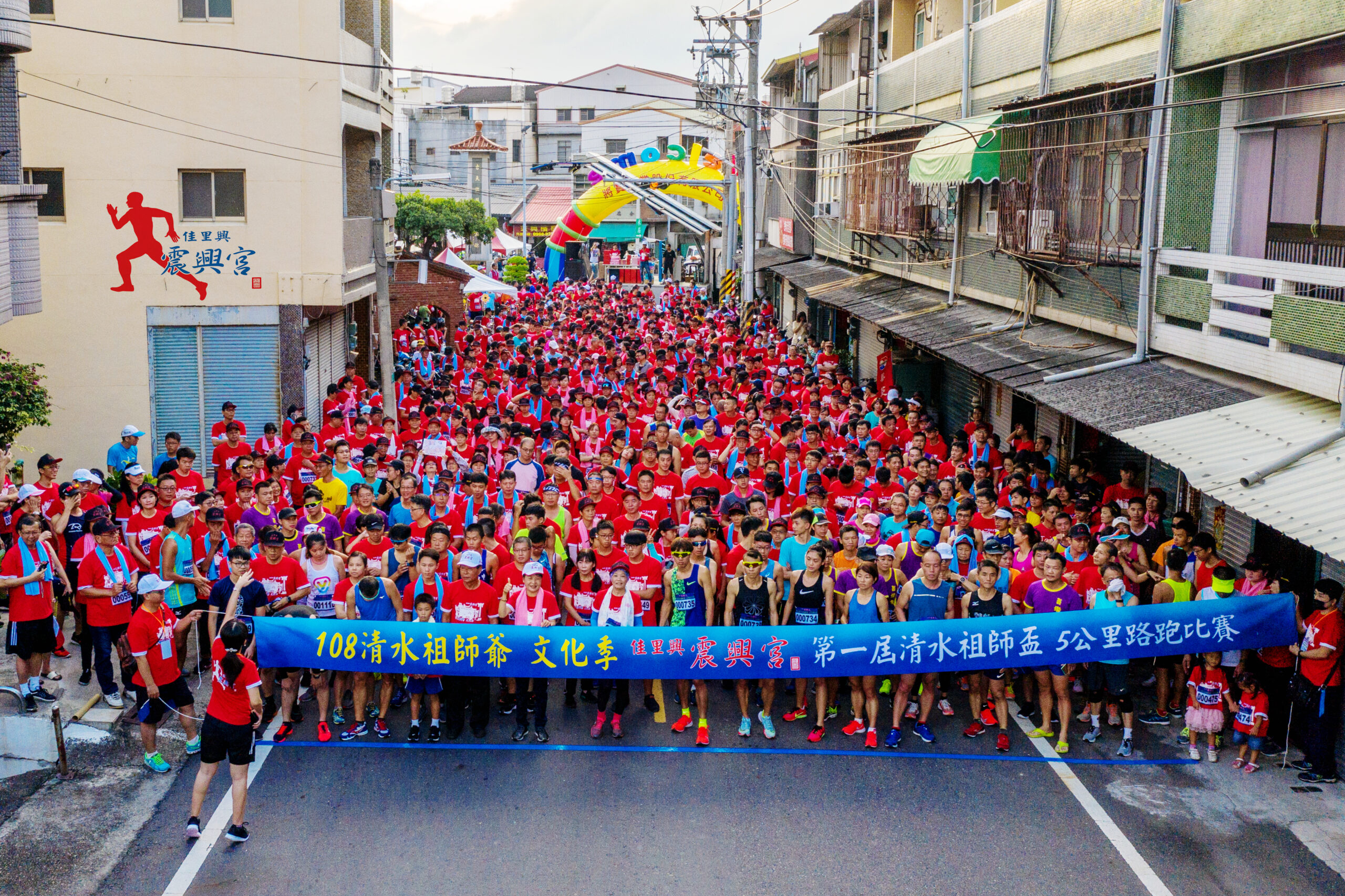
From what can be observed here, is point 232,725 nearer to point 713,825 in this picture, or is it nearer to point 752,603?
point 713,825

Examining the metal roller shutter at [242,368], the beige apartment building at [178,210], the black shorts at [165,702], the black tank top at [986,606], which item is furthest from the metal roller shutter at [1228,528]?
the metal roller shutter at [242,368]

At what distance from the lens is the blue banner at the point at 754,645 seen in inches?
369

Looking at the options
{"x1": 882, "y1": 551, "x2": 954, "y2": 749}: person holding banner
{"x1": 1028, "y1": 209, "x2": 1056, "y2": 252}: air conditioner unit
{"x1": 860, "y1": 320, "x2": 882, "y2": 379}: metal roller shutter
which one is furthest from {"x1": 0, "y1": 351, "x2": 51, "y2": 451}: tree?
{"x1": 860, "y1": 320, "x2": 882, "y2": 379}: metal roller shutter

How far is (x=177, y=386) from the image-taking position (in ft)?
60.7

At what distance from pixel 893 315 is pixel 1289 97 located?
967 cm

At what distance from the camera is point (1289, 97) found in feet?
36.6

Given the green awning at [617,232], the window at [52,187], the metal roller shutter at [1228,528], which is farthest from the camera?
the green awning at [617,232]

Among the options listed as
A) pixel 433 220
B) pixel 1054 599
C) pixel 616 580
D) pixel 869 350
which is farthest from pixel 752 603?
pixel 433 220

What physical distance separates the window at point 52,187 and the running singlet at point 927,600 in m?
13.9

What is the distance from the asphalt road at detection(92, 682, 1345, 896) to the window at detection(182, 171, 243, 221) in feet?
36.0

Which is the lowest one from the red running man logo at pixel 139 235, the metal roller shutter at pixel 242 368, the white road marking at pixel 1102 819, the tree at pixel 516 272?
the white road marking at pixel 1102 819

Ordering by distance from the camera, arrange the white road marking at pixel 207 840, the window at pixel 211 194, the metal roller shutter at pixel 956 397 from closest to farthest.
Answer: the white road marking at pixel 207 840
the window at pixel 211 194
the metal roller shutter at pixel 956 397

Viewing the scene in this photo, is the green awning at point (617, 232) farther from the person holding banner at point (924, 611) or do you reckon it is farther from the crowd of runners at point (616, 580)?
the person holding banner at point (924, 611)

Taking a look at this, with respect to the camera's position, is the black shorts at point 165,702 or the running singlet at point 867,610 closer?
the black shorts at point 165,702
